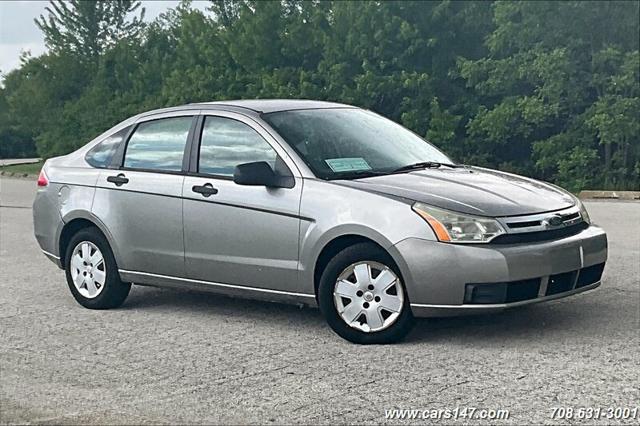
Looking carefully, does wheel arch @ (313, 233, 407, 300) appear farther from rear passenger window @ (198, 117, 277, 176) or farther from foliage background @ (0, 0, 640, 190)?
foliage background @ (0, 0, 640, 190)

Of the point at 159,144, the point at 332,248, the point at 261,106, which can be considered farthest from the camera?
the point at 159,144

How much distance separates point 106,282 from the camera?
7.83 m

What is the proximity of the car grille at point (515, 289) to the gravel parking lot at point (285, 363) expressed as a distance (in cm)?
30

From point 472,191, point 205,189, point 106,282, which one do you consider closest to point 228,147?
point 205,189

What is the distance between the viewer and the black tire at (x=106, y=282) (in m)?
7.80

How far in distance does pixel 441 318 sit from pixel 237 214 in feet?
5.15

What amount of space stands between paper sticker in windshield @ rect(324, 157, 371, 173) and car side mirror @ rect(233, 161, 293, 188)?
305 millimetres

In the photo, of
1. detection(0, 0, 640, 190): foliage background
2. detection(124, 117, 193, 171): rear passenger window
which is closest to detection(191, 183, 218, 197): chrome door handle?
detection(124, 117, 193, 171): rear passenger window

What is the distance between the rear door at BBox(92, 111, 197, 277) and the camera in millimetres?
7414

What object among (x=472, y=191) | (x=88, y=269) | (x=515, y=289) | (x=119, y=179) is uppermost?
(x=472, y=191)

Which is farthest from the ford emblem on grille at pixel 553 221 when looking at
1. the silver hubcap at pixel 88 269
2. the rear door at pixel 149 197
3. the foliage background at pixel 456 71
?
the foliage background at pixel 456 71

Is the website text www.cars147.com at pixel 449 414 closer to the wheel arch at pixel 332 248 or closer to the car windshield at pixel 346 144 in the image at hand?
the wheel arch at pixel 332 248

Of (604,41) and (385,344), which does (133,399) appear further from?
(604,41)

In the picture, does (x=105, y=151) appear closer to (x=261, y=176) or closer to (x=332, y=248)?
(x=261, y=176)
